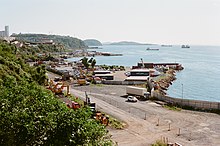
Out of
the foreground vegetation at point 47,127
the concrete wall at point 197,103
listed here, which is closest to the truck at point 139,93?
the concrete wall at point 197,103

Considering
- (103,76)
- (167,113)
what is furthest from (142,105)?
(103,76)

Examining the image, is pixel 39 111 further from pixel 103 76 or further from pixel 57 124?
pixel 103 76

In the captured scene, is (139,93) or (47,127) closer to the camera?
(47,127)

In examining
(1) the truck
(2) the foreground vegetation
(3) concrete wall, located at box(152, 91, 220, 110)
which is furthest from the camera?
(1) the truck

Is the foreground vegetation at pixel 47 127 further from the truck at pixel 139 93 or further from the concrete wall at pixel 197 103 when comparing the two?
the truck at pixel 139 93

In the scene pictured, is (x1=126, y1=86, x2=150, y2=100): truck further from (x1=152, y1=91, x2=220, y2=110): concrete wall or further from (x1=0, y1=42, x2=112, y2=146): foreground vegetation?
(x1=0, y1=42, x2=112, y2=146): foreground vegetation

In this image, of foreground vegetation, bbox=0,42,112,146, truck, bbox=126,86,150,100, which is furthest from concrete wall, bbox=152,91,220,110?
foreground vegetation, bbox=0,42,112,146

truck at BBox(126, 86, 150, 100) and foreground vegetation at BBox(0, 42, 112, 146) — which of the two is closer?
foreground vegetation at BBox(0, 42, 112, 146)

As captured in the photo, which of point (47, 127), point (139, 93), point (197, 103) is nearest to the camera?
point (47, 127)

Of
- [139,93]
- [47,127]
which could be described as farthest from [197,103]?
[47,127]

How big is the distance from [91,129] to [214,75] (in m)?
54.5

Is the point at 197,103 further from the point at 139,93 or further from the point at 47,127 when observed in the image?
the point at 47,127

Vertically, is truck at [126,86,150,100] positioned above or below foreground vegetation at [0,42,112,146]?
below

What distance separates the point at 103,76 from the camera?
41.5 metres
